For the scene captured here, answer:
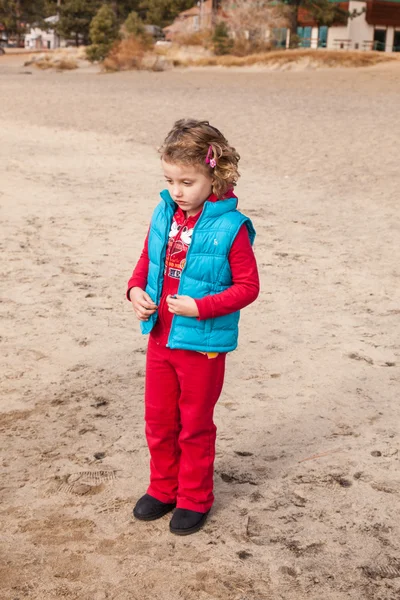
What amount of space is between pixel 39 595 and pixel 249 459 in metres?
1.17

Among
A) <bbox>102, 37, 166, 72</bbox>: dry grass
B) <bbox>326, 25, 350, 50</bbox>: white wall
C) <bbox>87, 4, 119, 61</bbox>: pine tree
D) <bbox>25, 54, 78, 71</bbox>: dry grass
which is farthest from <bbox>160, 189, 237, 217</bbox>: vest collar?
<bbox>326, 25, 350, 50</bbox>: white wall

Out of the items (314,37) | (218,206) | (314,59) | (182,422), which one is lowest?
(182,422)

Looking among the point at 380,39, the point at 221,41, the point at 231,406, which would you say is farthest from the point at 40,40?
the point at 231,406

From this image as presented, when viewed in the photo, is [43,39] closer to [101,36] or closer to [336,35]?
[101,36]

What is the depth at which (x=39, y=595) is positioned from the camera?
2.48m

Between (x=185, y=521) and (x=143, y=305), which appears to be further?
(x=185, y=521)

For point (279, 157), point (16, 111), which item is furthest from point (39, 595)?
point (16, 111)

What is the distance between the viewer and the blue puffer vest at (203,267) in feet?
8.48

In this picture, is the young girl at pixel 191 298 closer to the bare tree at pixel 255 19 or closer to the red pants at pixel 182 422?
the red pants at pixel 182 422

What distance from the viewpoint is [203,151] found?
2537mm

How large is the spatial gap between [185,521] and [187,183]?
1182mm

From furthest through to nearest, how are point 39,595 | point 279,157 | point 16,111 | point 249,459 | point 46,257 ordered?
1. point 16,111
2. point 279,157
3. point 46,257
4. point 249,459
5. point 39,595

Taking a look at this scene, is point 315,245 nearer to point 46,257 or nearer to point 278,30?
point 46,257

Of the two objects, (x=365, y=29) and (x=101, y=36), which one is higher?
(x=365, y=29)
